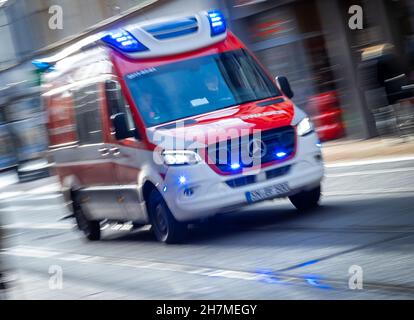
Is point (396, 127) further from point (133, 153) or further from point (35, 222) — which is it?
point (133, 153)

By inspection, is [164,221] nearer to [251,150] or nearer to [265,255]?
[251,150]

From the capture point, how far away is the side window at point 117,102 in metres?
12.8

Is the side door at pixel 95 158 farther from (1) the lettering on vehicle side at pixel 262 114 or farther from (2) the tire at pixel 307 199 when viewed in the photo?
(2) the tire at pixel 307 199

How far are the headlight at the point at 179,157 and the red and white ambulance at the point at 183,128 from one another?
0.01 meters

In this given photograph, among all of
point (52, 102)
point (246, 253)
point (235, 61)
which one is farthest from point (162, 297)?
point (52, 102)

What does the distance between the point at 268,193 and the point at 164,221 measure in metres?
1.30

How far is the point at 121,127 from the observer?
12.6m

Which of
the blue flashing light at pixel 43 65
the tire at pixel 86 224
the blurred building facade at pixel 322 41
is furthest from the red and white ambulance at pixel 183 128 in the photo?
the blurred building facade at pixel 322 41

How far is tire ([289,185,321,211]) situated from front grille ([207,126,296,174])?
41.2 inches

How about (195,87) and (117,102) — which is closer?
(195,87)

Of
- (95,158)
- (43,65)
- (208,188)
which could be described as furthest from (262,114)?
(43,65)

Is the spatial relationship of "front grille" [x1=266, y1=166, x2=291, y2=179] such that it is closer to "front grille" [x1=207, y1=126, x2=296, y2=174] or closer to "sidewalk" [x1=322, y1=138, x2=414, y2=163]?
"front grille" [x1=207, y1=126, x2=296, y2=174]

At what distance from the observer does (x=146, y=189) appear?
12.8m
